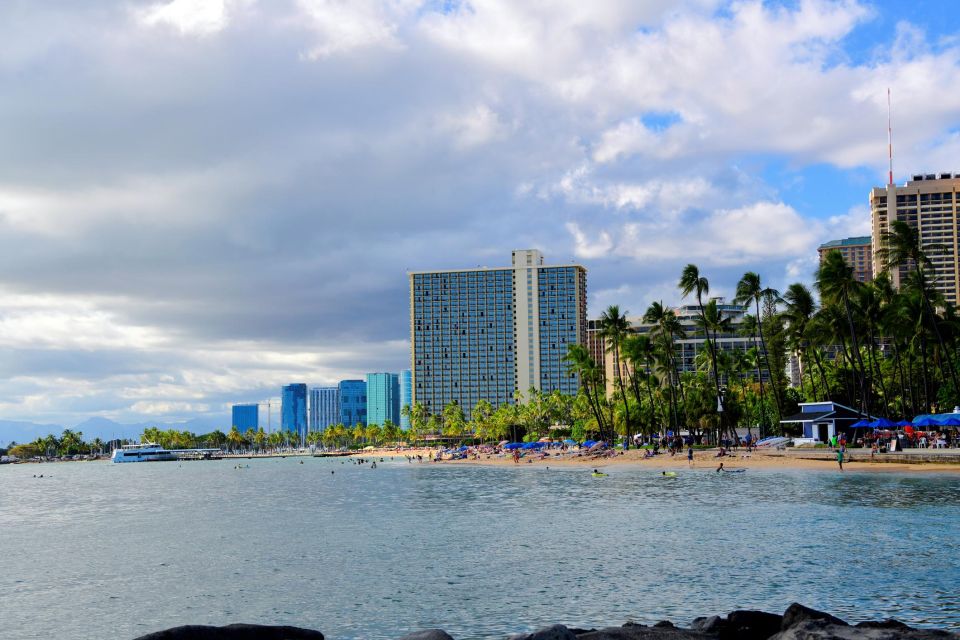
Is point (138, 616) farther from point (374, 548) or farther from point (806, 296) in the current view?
point (806, 296)

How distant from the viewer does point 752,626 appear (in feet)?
47.0

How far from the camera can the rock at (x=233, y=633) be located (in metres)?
12.4

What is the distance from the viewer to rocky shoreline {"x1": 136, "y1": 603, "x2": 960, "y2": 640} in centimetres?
1139

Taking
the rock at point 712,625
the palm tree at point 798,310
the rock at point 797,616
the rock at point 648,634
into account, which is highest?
the palm tree at point 798,310

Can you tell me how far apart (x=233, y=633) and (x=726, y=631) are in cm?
858

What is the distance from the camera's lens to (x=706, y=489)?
2128 inches

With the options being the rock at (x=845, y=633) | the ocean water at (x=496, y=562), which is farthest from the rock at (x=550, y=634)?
the ocean water at (x=496, y=562)

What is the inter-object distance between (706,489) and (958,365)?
48760mm

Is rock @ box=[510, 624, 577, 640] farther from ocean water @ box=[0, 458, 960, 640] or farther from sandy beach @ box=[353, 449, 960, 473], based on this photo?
sandy beach @ box=[353, 449, 960, 473]

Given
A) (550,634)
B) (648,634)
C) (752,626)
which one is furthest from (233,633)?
(752,626)

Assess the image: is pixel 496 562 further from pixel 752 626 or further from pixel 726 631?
pixel 752 626

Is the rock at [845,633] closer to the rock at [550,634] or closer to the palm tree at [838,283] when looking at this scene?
the rock at [550,634]

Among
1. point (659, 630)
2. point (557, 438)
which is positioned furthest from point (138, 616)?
point (557, 438)

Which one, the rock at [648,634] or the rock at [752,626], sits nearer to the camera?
the rock at [648,634]
